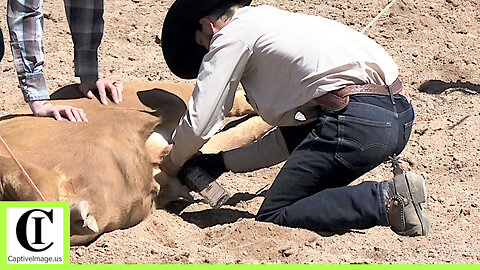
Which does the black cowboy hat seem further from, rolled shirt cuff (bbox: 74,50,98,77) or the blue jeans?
the blue jeans

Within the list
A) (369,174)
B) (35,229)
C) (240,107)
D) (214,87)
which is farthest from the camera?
(240,107)

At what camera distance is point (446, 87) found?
5176mm

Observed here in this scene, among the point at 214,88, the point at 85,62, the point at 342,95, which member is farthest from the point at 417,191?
the point at 85,62

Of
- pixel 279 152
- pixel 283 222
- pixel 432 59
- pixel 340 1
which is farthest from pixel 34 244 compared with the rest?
pixel 340 1

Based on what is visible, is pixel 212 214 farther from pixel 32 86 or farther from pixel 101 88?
pixel 32 86

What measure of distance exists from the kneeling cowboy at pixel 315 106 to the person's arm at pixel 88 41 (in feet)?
2.41

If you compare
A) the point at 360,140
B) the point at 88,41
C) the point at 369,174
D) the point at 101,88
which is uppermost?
the point at 360,140

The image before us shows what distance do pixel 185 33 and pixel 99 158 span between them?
65 cm

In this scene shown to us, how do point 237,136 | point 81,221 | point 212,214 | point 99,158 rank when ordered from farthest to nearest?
point 237,136, point 212,214, point 99,158, point 81,221

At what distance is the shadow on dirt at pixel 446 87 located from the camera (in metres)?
5.12

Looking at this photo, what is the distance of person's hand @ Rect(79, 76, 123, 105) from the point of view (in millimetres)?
4289

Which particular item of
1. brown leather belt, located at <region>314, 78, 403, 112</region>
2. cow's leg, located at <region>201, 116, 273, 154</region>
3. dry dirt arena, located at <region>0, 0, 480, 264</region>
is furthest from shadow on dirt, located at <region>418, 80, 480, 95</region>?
brown leather belt, located at <region>314, 78, 403, 112</region>

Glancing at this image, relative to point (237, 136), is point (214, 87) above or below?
above

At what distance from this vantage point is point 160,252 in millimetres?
3379
